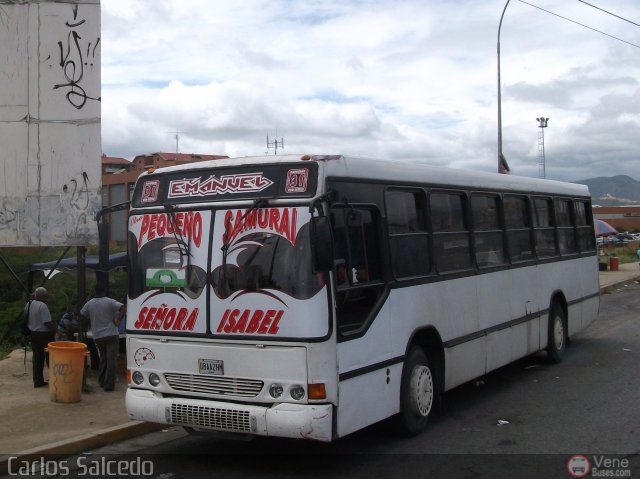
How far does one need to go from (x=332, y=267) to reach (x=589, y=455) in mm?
3029

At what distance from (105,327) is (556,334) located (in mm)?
6922

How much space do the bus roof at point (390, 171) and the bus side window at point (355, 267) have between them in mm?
389

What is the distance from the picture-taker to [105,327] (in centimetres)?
1002

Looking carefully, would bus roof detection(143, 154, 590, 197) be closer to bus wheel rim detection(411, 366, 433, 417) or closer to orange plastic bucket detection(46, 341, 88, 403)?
bus wheel rim detection(411, 366, 433, 417)

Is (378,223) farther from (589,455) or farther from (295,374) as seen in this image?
(589,455)

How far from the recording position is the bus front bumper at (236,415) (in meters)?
5.98

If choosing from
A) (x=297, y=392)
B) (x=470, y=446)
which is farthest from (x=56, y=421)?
(x=470, y=446)

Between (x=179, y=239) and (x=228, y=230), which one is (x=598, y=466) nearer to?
(x=228, y=230)

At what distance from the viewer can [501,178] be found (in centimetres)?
1007

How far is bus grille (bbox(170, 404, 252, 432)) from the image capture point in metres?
6.22

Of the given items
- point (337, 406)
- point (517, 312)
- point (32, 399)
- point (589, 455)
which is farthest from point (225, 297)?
point (517, 312)

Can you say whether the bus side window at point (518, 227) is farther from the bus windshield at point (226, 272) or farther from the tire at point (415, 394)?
the bus windshield at point (226, 272)

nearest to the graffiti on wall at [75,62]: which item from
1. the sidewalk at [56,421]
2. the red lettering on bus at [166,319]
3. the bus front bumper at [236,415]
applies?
the red lettering on bus at [166,319]

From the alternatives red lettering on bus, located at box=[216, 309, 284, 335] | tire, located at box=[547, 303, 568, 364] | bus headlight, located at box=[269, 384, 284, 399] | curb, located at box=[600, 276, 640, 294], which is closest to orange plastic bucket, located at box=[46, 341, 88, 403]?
red lettering on bus, located at box=[216, 309, 284, 335]
